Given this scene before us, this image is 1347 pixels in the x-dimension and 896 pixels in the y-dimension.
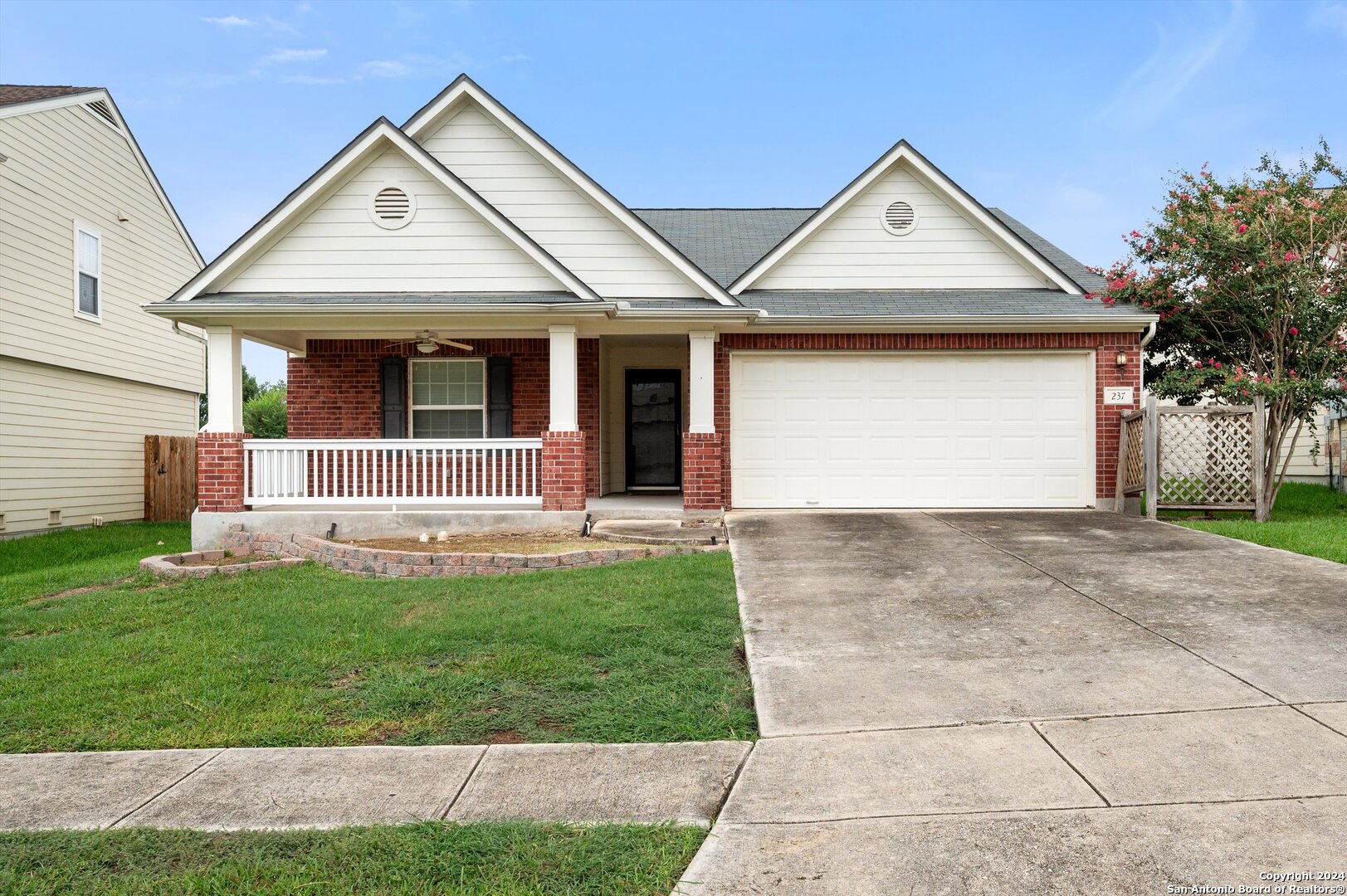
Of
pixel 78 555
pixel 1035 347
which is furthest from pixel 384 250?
pixel 1035 347

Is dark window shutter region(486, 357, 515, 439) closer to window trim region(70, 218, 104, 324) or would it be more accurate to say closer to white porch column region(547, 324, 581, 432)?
white porch column region(547, 324, 581, 432)

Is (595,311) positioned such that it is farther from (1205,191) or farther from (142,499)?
(142,499)

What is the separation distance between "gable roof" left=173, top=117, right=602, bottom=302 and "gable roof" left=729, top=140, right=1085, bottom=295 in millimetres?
3164

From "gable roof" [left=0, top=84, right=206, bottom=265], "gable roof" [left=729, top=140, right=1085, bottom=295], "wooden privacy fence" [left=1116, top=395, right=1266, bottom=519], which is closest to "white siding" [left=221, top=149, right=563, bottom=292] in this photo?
"gable roof" [left=729, top=140, right=1085, bottom=295]

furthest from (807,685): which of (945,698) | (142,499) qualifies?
(142,499)

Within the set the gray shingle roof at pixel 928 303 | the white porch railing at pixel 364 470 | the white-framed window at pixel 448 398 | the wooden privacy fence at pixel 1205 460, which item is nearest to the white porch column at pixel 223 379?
the white porch railing at pixel 364 470

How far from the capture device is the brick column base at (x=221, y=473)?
11180 mm

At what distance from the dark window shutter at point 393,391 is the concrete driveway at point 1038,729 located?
7609 millimetres

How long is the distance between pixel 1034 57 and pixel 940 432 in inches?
328

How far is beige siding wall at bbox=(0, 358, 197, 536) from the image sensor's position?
14633 mm

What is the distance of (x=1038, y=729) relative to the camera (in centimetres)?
409

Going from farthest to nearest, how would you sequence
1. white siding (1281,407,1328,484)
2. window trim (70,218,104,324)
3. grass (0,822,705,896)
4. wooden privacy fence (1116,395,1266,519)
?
white siding (1281,407,1328,484)
window trim (70,218,104,324)
wooden privacy fence (1116,395,1266,519)
grass (0,822,705,896)

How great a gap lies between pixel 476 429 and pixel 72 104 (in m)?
10.0

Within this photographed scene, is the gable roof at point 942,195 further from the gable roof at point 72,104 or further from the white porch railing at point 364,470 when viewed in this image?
the gable roof at point 72,104
